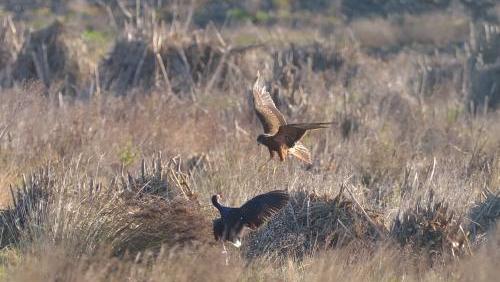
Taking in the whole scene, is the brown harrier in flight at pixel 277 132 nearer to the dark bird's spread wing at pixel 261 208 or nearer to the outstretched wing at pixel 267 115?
the outstretched wing at pixel 267 115

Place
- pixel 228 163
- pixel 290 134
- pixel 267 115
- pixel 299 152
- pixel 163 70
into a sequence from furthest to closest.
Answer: pixel 163 70 < pixel 228 163 < pixel 299 152 < pixel 267 115 < pixel 290 134

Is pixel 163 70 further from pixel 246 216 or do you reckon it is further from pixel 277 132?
pixel 246 216

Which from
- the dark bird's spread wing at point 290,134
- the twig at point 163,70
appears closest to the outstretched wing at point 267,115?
the dark bird's spread wing at point 290,134

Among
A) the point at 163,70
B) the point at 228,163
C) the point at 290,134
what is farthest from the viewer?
the point at 163,70

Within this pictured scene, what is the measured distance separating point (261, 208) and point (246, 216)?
12 cm

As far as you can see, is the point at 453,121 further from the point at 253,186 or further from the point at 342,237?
the point at 342,237

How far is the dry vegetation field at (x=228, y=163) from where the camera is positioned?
323 inches

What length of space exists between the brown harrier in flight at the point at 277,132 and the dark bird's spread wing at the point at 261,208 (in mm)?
838

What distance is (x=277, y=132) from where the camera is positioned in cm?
938

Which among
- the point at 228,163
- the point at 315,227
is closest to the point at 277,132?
the point at 315,227

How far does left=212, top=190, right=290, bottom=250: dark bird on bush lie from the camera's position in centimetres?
837

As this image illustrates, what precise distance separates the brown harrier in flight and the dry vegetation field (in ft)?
1.62

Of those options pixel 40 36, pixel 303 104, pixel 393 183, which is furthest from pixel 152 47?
pixel 393 183

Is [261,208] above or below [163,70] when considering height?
above
